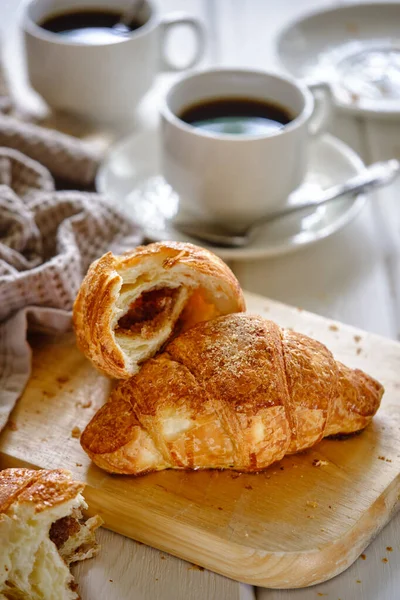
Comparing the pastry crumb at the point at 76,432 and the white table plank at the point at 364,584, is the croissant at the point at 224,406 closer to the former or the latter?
the pastry crumb at the point at 76,432

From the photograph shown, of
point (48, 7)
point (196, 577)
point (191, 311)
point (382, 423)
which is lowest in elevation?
point (196, 577)

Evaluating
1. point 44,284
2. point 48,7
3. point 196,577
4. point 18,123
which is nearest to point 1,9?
point 48,7

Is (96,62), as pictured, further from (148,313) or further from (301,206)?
(148,313)

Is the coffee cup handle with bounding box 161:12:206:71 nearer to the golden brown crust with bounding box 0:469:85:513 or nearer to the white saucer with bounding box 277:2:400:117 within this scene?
the white saucer with bounding box 277:2:400:117

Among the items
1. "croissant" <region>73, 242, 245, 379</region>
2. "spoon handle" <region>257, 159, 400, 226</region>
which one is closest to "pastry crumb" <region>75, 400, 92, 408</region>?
"croissant" <region>73, 242, 245, 379</region>

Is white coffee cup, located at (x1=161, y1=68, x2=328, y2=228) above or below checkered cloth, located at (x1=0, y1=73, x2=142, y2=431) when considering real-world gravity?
above

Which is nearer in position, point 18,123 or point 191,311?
point 191,311

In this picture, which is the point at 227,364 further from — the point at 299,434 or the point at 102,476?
the point at 102,476
